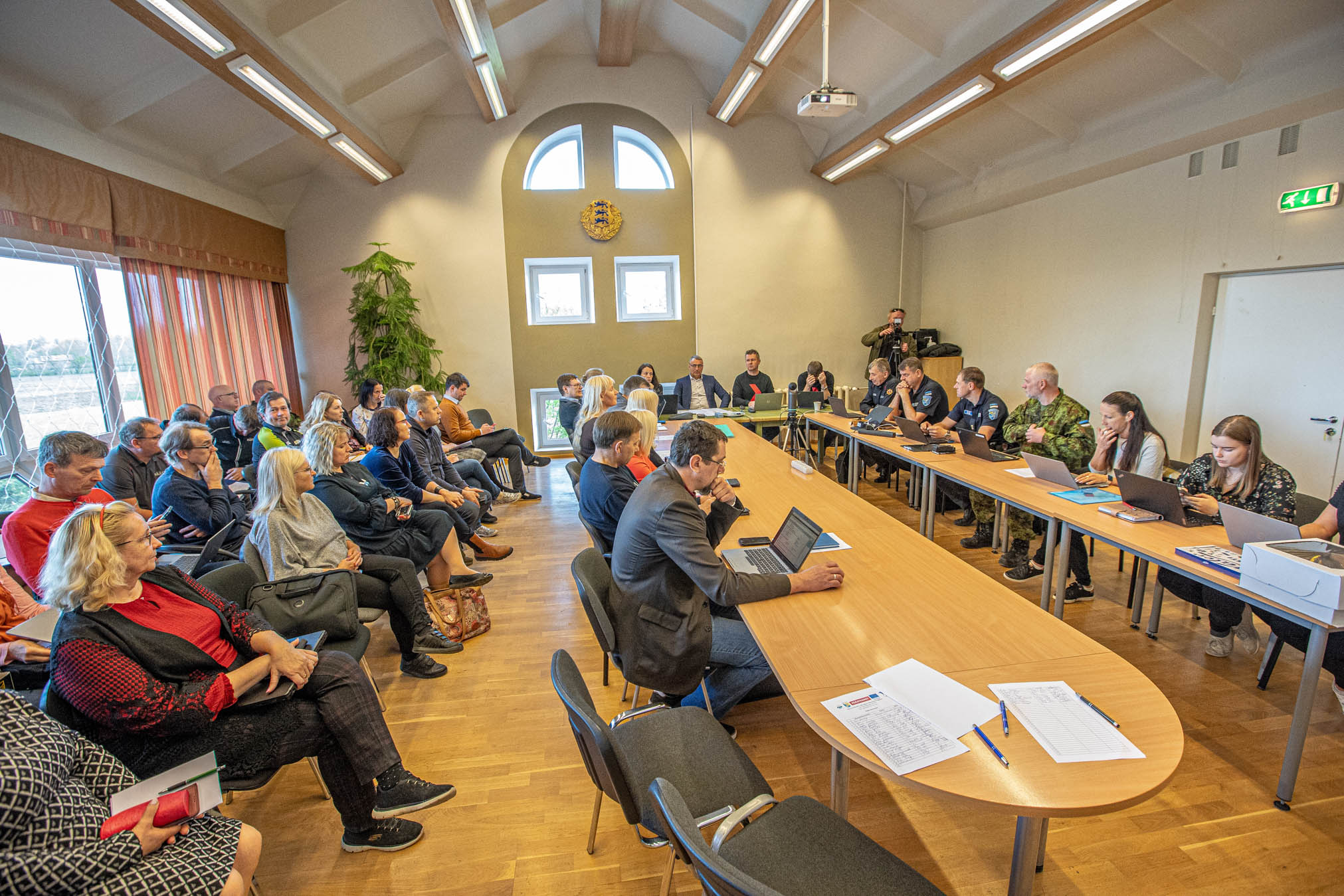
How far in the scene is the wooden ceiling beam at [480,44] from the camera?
14.9ft

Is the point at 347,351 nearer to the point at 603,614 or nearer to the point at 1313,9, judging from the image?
the point at 603,614

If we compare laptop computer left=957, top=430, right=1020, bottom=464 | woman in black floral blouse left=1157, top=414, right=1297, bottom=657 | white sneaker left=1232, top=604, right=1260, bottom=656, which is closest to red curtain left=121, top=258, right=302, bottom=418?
laptop computer left=957, top=430, right=1020, bottom=464

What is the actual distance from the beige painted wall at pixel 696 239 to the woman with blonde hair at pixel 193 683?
672 cm

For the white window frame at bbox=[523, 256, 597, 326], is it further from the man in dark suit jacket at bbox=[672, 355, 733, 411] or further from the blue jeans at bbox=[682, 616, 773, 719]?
the blue jeans at bbox=[682, 616, 773, 719]

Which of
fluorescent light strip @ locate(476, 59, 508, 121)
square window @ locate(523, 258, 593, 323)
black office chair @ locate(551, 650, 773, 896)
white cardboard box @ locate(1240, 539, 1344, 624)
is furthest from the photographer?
square window @ locate(523, 258, 593, 323)

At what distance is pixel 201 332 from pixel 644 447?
514cm

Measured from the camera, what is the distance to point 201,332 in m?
6.05

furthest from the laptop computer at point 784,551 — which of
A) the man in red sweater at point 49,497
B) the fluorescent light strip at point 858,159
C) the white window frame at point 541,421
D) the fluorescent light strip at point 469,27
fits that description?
the white window frame at point 541,421

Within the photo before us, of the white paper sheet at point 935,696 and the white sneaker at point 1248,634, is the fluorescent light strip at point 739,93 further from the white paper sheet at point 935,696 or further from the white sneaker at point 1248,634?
the white paper sheet at point 935,696

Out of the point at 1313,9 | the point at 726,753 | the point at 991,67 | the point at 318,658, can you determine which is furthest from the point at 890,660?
the point at 1313,9

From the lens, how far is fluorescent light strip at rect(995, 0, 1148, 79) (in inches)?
151

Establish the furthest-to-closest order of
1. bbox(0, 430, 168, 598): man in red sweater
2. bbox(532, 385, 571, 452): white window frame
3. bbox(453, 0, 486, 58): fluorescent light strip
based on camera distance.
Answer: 1. bbox(532, 385, 571, 452): white window frame
2. bbox(453, 0, 486, 58): fluorescent light strip
3. bbox(0, 430, 168, 598): man in red sweater

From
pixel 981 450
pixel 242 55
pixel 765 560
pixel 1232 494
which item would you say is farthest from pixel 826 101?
pixel 242 55

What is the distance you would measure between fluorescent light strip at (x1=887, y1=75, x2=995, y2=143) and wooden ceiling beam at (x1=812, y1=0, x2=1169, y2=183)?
3 cm
